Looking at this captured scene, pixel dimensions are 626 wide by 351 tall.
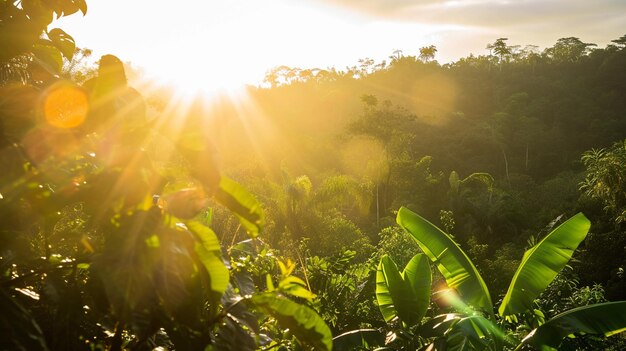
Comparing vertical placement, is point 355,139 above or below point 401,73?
below

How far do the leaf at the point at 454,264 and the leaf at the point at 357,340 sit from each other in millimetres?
872

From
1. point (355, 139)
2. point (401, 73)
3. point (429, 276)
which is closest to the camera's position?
point (429, 276)

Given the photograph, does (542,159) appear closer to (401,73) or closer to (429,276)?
(401,73)

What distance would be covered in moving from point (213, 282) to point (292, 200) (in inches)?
545

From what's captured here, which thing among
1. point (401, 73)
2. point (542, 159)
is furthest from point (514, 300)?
point (401, 73)

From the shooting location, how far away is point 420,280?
15.3 feet

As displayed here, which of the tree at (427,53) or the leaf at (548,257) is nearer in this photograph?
the leaf at (548,257)

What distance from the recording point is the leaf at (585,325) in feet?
13.5

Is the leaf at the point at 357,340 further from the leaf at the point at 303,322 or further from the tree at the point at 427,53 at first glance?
the tree at the point at 427,53

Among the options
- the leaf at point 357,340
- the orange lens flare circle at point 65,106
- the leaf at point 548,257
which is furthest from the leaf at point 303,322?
the leaf at point 548,257

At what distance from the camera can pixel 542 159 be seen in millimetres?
30734

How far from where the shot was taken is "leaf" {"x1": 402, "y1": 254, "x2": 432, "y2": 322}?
178 inches

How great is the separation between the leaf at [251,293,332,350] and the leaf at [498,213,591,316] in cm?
394

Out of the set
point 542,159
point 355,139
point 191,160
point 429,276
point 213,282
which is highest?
point 191,160
